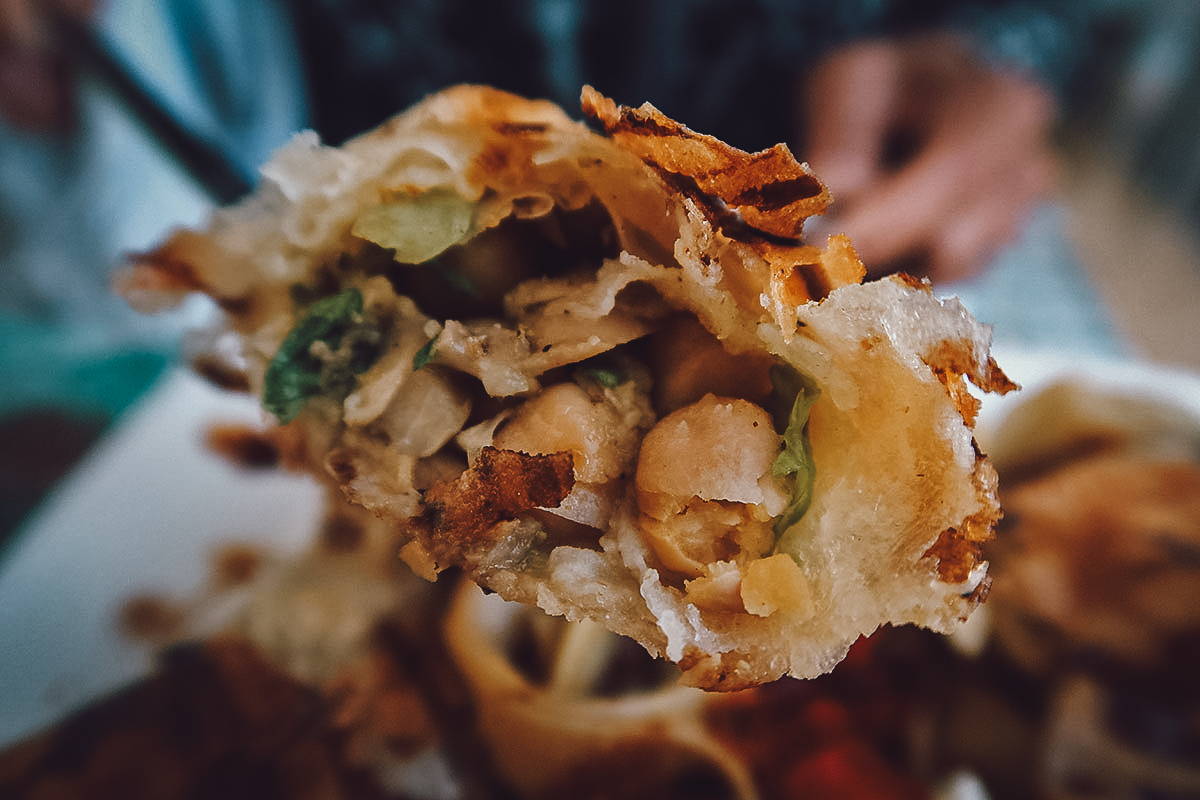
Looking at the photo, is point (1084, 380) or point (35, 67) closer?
point (1084, 380)

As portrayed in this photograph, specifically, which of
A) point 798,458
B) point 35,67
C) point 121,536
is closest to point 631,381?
point 798,458

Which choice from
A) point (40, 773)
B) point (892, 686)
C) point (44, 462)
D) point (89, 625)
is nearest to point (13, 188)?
point (44, 462)

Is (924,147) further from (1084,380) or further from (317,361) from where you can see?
(317,361)

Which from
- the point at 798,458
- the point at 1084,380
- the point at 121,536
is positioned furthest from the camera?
the point at 1084,380

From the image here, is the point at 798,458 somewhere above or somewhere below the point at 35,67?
below

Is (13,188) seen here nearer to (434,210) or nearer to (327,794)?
(327,794)

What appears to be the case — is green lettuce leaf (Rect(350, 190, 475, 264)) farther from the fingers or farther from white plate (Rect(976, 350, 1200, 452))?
the fingers

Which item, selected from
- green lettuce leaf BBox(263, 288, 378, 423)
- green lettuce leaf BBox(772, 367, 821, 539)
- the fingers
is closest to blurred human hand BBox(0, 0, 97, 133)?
green lettuce leaf BBox(263, 288, 378, 423)

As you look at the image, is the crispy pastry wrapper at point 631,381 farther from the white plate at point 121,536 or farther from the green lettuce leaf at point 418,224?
the white plate at point 121,536
